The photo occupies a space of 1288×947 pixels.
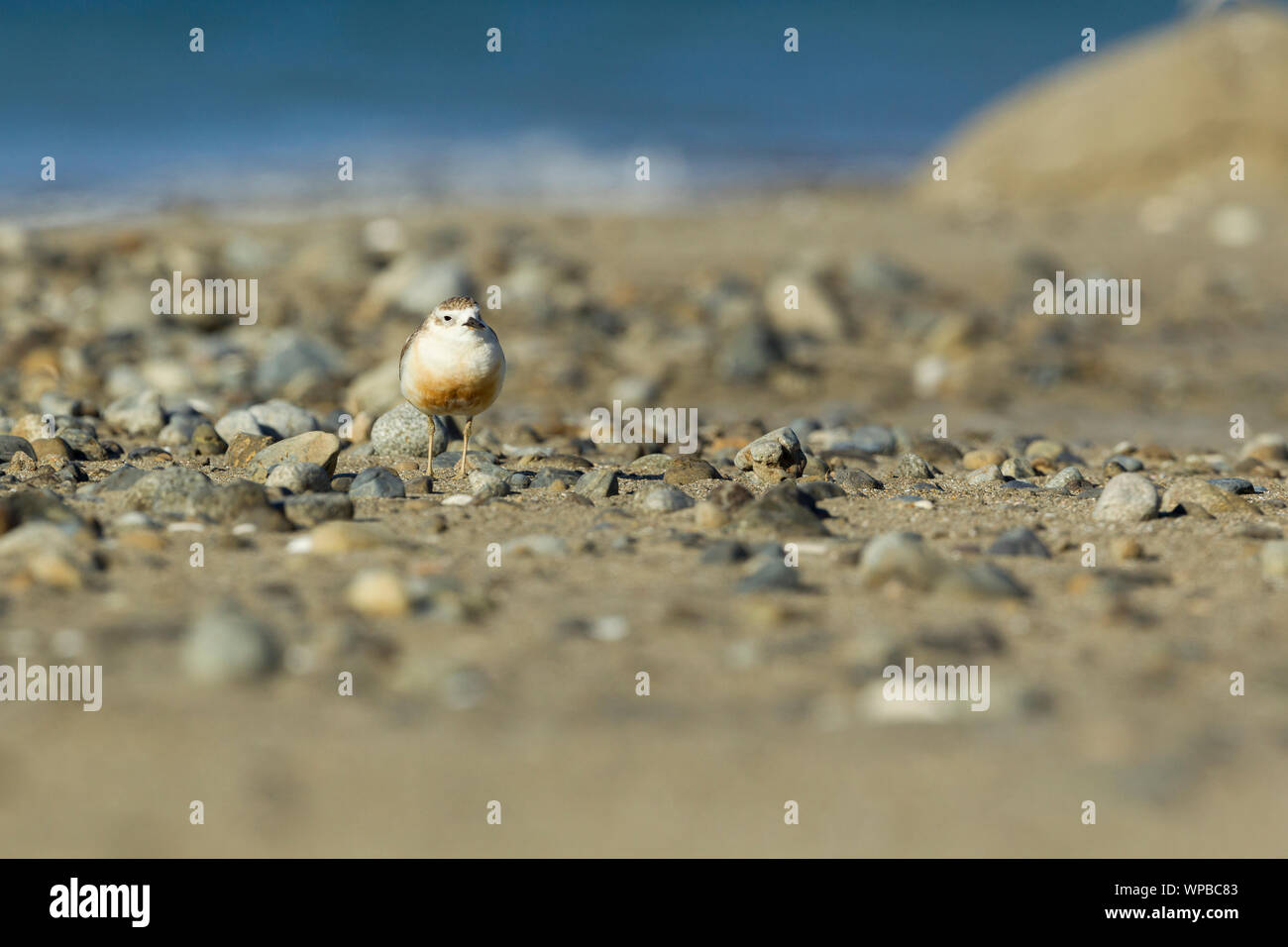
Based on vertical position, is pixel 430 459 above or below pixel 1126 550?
above

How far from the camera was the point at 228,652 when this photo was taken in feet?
10.1

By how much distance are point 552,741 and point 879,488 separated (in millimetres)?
2801

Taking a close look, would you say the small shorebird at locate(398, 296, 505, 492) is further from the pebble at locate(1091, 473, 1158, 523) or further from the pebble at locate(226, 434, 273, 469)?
the pebble at locate(1091, 473, 1158, 523)

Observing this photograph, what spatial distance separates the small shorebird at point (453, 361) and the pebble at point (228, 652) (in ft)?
6.64

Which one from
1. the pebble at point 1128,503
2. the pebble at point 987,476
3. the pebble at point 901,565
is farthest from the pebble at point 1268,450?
the pebble at point 901,565

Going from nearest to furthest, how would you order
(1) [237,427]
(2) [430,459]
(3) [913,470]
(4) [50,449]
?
1. (2) [430,459]
2. (4) [50,449]
3. (3) [913,470]
4. (1) [237,427]

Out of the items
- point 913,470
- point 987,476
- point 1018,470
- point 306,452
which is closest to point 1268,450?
point 1018,470

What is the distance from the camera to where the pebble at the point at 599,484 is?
5062 millimetres

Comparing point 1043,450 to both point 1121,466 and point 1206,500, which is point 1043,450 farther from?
point 1206,500

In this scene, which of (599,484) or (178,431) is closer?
(599,484)

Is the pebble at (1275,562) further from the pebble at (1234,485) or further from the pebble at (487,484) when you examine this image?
the pebble at (487,484)

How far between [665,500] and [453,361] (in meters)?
0.99

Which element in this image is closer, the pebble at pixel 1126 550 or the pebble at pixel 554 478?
the pebble at pixel 1126 550
